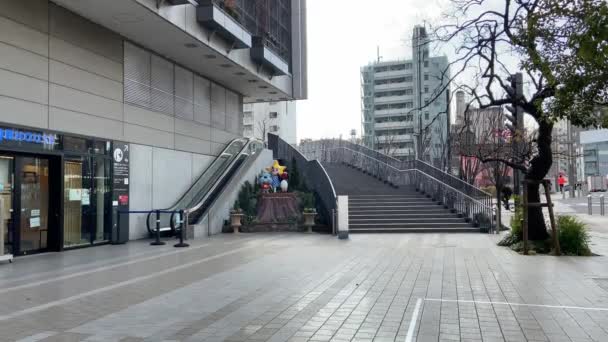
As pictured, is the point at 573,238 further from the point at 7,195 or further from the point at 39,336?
the point at 7,195

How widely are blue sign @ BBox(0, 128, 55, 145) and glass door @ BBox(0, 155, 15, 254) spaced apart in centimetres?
50

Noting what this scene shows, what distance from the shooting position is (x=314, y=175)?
76.5ft

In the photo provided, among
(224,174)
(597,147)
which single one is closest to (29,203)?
(224,174)

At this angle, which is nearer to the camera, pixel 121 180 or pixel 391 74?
pixel 121 180

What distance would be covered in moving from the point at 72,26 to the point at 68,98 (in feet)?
6.55

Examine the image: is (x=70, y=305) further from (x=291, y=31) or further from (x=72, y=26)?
(x=291, y=31)

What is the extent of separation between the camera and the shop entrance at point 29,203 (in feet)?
41.5

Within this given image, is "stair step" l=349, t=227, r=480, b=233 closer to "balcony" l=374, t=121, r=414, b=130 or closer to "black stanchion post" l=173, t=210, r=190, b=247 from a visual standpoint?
"black stanchion post" l=173, t=210, r=190, b=247

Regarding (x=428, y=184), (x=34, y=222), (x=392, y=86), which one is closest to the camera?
(x=34, y=222)

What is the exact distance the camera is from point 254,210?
21297 millimetres

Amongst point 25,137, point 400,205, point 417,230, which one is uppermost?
point 25,137

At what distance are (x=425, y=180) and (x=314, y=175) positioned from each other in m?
4.72

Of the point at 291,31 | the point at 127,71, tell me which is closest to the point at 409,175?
the point at 291,31

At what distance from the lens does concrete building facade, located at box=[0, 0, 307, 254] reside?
42.2ft
